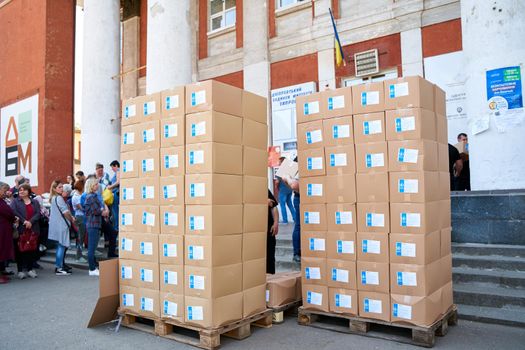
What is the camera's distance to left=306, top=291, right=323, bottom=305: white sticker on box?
4742mm

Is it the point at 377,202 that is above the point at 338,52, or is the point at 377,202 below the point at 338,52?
below

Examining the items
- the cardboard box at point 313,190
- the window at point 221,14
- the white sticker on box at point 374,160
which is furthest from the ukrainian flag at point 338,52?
the white sticker on box at point 374,160

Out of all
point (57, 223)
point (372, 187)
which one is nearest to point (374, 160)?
point (372, 187)

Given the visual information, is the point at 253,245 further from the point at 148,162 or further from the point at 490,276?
the point at 490,276

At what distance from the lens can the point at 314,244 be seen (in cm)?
482

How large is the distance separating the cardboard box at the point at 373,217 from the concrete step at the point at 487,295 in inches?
64.0

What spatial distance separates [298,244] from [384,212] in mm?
2280

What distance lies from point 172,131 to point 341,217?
6.48 feet

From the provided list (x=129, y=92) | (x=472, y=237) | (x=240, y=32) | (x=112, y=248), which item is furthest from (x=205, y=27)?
(x=472, y=237)

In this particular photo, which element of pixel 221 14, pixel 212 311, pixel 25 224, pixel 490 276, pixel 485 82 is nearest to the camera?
pixel 212 311

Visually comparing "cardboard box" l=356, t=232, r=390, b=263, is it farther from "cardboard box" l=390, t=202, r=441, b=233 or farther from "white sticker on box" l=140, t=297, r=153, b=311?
"white sticker on box" l=140, t=297, r=153, b=311

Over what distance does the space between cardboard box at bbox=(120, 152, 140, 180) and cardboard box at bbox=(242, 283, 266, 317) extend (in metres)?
1.78

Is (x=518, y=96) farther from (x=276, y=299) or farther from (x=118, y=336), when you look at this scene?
(x=118, y=336)

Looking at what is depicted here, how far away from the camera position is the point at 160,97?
4.69 meters
